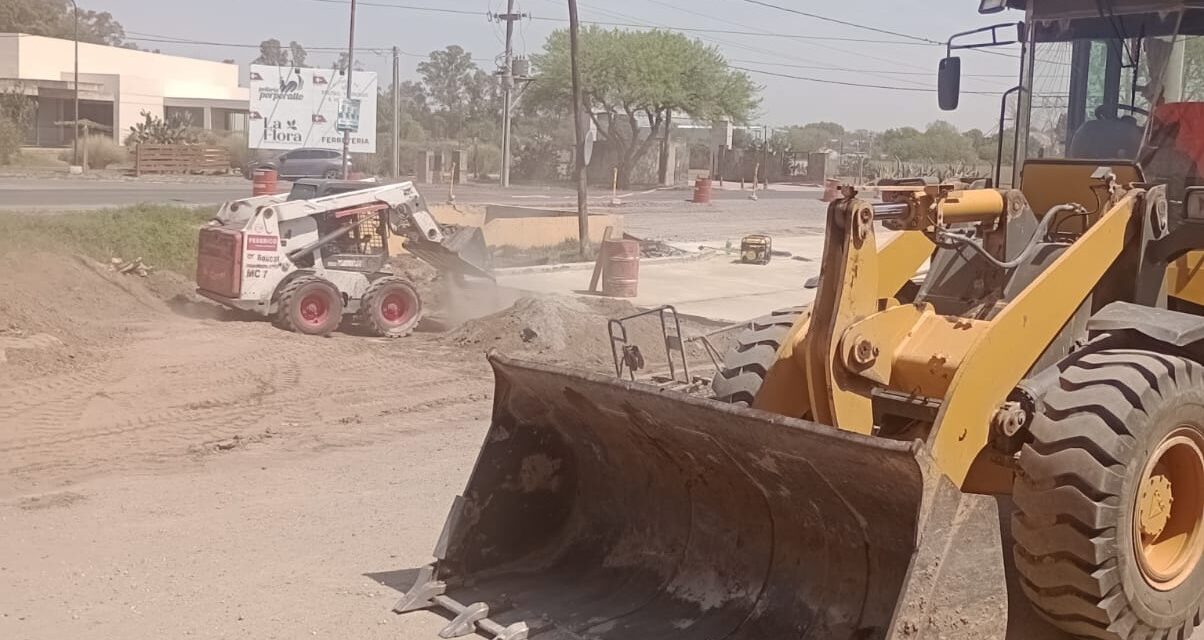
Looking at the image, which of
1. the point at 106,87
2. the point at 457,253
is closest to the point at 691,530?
the point at 457,253

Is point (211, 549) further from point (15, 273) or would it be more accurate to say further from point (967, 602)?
point (15, 273)

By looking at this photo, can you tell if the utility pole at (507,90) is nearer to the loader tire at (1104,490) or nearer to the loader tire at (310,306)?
the loader tire at (310,306)

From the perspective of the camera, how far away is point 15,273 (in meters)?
15.1

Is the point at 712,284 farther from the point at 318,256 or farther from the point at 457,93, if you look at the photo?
the point at 457,93

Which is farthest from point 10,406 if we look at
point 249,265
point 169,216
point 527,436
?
point 169,216

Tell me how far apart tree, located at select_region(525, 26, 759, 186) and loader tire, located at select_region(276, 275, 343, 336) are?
43.2m

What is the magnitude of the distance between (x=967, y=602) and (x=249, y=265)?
11044 millimetres

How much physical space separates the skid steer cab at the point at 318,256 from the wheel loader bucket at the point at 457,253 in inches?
11.2

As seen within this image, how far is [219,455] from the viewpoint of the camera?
9117mm

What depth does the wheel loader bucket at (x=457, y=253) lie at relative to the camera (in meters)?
15.5

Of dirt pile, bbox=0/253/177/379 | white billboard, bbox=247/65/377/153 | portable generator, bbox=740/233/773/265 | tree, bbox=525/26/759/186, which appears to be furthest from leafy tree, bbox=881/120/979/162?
dirt pile, bbox=0/253/177/379

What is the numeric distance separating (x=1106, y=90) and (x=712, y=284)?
13590 mm

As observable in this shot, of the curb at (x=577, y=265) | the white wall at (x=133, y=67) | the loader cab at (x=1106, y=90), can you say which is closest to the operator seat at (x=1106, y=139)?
the loader cab at (x=1106, y=90)

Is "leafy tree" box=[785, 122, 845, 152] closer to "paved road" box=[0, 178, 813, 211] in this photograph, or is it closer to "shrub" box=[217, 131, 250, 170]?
"paved road" box=[0, 178, 813, 211]
